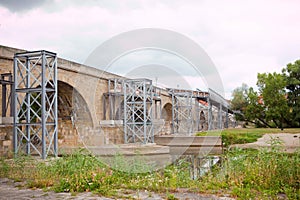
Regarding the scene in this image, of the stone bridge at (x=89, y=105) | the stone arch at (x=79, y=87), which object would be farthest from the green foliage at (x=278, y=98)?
the stone arch at (x=79, y=87)

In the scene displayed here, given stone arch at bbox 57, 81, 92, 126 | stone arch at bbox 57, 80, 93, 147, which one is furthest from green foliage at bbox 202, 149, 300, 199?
stone arch at bbox 57, 80, 93, 147

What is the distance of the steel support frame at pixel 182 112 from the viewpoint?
3142cm

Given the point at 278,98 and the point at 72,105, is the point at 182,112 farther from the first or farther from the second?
the point at 72,105

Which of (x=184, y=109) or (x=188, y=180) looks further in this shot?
(x=184, y=109)

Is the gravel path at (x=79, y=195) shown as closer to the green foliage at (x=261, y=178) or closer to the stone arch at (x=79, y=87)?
the green foliage at (x=261, y=178)

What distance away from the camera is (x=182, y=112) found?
33.3m

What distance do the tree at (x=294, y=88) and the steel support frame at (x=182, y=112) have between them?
9.06 metres

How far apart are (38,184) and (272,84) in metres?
26.1

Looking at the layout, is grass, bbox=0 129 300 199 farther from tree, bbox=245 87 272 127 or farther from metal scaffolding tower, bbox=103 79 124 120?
tree, bbox=245 87 272 127

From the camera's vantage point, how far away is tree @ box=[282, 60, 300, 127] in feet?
96.6

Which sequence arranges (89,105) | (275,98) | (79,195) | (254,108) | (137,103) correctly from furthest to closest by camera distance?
(254,108) < (275,98) < (137,103) < (89,105) < (79,195)

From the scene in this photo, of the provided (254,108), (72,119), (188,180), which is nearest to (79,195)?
(188,180)

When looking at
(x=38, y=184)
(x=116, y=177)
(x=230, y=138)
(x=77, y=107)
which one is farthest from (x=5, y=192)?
(x=230, y=138)

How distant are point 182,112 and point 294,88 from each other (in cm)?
1080
